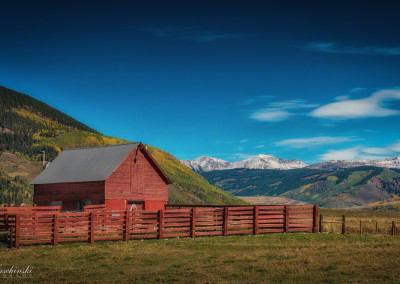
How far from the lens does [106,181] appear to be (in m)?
48.3

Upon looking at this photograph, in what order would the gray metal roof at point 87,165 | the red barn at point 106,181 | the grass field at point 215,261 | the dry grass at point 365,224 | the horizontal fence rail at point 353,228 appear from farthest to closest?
Result: the gray metal roof at point 87,165 → the red barn at point 106,181 → the dry grass at point 365,224 → the horizontal fence rail at point 353,228 → the grass field at point 215,261

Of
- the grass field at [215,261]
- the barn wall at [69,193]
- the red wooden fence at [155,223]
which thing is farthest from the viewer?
the barn wall at [69,193]

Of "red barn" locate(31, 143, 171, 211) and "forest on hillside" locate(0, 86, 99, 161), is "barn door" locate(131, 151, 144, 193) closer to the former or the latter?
"red barn" locate(31, 143, 171, 211)

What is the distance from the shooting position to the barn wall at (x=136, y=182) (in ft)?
161

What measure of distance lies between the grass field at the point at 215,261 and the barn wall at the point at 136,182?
21.3 metres

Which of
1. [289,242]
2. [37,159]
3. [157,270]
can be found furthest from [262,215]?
[37,159]

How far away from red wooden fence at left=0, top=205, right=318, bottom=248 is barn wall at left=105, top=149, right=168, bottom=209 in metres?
16.1

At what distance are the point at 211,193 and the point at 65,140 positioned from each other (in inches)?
2428

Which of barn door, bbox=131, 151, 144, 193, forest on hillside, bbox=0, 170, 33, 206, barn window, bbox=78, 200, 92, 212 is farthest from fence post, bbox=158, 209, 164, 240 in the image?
forest on hillside, bbox=0, 170, 33, 206

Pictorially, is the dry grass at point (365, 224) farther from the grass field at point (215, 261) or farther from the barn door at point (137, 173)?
the barn door at point (137, 173)

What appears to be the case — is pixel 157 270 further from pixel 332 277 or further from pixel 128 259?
pixel 332 277

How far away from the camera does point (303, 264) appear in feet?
66.1

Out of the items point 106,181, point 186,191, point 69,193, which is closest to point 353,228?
point 106,181

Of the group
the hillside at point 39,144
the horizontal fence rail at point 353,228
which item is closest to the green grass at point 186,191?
the hillside at point 39,144
